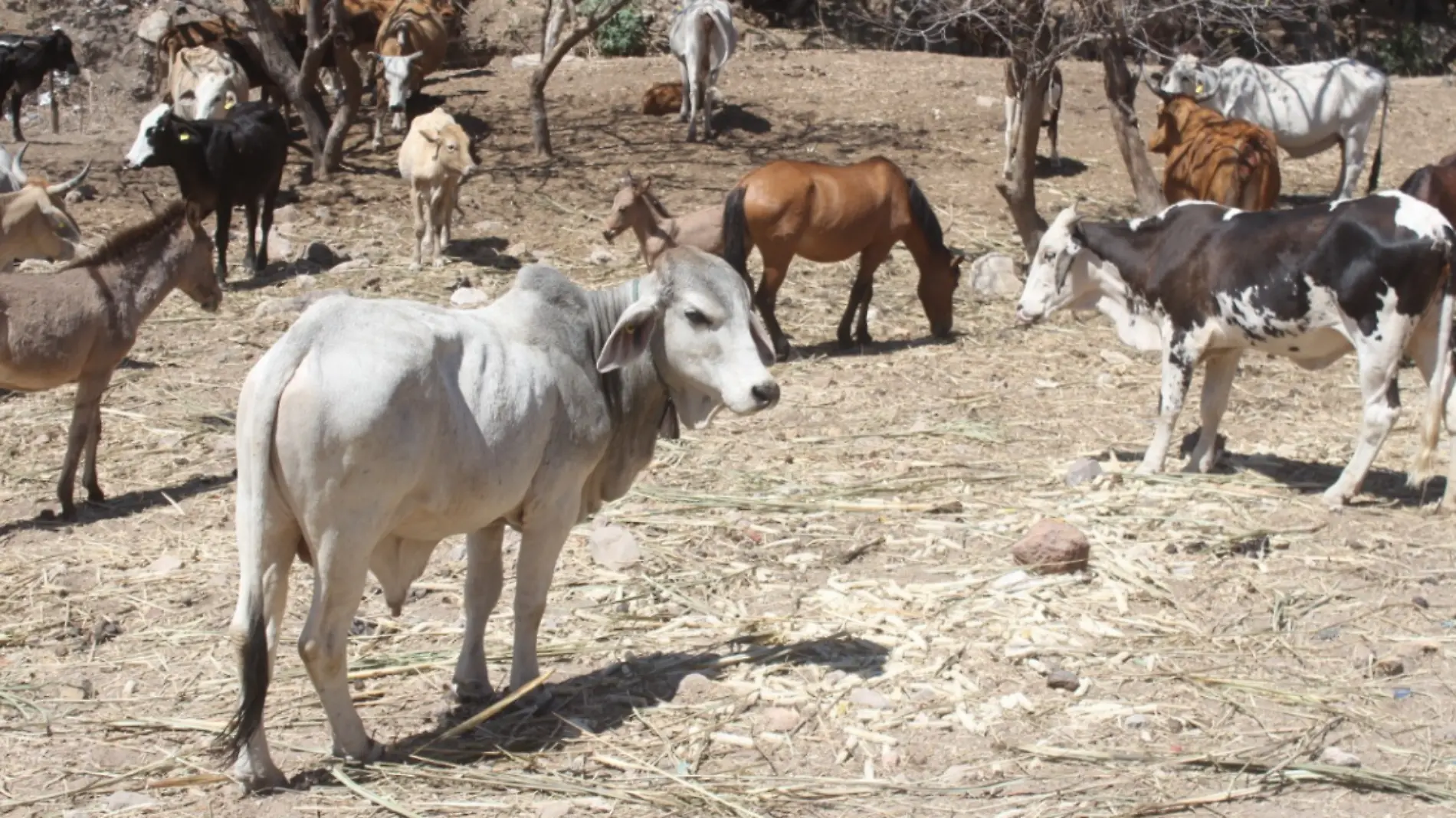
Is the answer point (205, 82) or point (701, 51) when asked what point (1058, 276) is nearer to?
point (701, 51)

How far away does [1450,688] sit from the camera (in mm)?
5852

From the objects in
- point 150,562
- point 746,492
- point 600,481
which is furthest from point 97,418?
point 600,481

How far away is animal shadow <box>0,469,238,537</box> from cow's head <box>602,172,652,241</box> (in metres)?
4.23

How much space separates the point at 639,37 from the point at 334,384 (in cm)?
1904

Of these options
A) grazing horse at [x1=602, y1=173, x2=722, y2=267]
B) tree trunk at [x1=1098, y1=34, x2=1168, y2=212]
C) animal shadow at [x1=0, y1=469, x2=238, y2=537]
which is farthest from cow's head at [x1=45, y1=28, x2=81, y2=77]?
tree trunk at [x1=1098, y1=34, x2=1168, y2=212]

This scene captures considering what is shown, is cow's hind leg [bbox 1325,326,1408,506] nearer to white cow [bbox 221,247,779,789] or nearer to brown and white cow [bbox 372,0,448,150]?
white cow [bbox 221,247,779,789]

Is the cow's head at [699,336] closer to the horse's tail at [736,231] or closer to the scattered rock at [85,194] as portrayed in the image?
the horse's tail at [736,231]

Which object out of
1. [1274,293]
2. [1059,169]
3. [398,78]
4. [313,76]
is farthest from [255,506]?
[1059,169]

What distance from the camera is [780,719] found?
560 cm

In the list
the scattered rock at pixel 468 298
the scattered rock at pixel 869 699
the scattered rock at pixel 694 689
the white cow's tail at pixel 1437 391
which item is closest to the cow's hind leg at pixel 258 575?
the scattered rock at pixel 694 689

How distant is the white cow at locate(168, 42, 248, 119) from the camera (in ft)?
57.5

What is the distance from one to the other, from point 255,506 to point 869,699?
2291mm

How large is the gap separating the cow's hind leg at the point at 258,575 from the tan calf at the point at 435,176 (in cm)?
927

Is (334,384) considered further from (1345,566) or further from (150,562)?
(1345,566)
